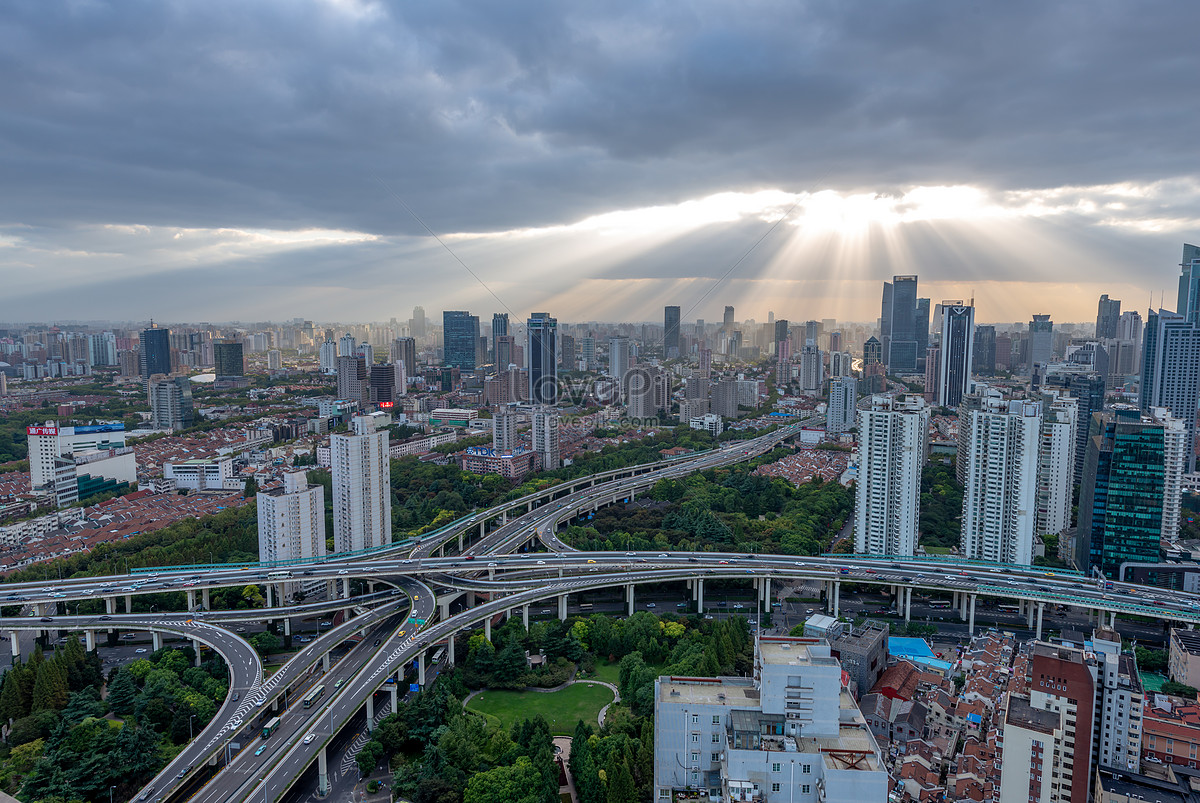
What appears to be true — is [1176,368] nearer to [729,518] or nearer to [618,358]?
[729,518]

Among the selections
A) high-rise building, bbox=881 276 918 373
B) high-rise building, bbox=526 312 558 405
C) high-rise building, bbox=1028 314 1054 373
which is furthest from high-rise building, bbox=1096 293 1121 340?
high-rise building, bbox=526 312 558 405

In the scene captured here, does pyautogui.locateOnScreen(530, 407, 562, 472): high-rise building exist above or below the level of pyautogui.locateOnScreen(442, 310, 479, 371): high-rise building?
below

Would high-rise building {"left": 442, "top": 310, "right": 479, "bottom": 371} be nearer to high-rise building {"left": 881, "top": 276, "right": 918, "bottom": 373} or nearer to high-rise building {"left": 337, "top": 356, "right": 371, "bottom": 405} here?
high-rise building {"left": 337, "top": 356, "right": 371, "bottom": 405}

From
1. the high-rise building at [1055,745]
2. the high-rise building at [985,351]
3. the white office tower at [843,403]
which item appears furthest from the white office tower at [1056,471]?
the high-rise building at [985,351]

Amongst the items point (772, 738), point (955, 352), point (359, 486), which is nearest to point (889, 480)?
point (772, 738)

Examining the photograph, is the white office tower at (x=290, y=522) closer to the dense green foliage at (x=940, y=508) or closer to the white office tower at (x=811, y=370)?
the dense green foliage at (x=940, y=508)

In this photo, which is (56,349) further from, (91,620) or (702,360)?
(91,620)
